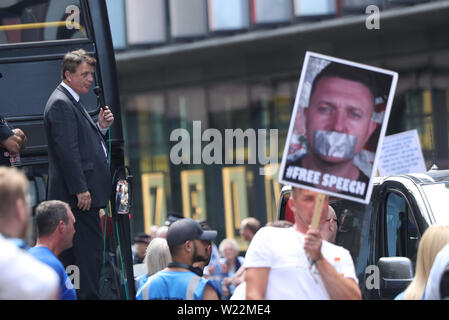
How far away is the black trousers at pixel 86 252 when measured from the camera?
6.00 metres

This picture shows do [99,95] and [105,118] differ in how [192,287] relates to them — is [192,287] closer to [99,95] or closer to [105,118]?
[105,118]

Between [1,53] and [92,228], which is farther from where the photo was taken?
[1,53]

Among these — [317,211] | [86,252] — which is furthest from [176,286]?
[317,211]

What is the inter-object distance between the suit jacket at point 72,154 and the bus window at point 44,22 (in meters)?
1.19

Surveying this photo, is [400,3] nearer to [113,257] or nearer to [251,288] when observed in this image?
[113,257]

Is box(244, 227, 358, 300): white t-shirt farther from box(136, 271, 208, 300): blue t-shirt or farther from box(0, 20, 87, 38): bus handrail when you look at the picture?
box(0, 20, 87, 38): bus handrail

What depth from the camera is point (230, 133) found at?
21.5 metres

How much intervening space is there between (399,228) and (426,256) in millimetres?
2051

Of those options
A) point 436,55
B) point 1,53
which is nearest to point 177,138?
point 436,55

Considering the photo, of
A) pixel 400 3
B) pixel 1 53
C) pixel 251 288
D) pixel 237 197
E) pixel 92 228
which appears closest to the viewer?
pixel 251 288

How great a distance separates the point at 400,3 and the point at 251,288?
49.1 ft

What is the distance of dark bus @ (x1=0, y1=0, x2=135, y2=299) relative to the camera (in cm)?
698

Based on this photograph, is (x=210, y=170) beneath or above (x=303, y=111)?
beneath

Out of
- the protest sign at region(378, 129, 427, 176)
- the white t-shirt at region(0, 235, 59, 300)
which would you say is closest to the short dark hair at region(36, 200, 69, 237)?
the white t-shirt at region(0, 235, 59, 300)
